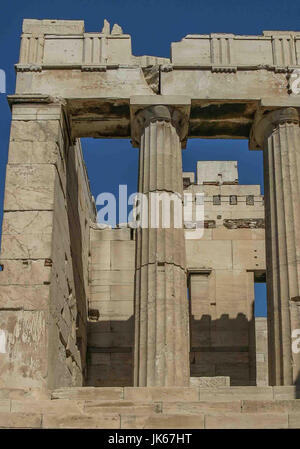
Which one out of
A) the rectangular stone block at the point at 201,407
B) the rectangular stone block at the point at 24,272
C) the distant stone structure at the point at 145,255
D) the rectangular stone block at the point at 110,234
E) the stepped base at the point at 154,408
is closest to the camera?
the stepped base at the point at 154,408

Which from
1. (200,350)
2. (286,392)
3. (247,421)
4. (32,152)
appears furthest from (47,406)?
(200,350)

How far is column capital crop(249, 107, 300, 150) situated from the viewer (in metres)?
22.3

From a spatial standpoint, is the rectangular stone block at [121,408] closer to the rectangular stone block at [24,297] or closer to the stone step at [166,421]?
the stone step at [166,421]

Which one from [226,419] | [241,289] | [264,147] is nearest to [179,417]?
[226,419]

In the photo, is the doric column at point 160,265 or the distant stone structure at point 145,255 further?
the doric column at point 160,265

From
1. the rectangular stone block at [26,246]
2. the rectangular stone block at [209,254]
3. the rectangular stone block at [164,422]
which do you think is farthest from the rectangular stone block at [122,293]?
the rectangular stone block at [164,422]

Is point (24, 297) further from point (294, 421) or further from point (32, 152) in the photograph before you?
point (294, 421)

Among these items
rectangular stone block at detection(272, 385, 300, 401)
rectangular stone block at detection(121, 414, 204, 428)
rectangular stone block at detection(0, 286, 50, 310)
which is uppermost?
rectangular stone block at detection(0, 286, 50, 310)

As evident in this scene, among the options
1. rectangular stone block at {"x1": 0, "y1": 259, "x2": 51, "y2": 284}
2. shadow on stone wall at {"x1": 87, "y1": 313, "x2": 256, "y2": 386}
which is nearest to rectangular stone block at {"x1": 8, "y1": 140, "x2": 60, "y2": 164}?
rectangular stone block at {"x1": 0, "y1": 259, "x2": 51, "y2": 284}

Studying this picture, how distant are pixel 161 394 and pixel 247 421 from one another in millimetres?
2422

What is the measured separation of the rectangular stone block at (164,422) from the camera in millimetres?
15977

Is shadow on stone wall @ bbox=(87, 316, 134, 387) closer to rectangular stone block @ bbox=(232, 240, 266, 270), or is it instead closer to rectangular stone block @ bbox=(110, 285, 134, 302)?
rectangular stone block @ bbox=(110, 285, 134, 302)

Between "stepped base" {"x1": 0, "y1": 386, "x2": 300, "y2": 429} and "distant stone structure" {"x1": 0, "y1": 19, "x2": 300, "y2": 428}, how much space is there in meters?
0.03

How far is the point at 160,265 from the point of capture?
2030 cm
